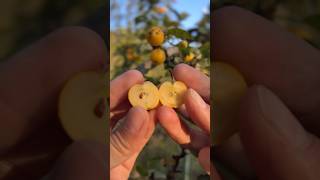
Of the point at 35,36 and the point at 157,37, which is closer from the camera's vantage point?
the point at 35,36

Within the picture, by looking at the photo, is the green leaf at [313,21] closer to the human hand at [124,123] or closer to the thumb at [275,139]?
the thumb at [275,139]

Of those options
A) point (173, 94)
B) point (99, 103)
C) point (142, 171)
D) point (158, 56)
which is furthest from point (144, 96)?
point (142, 171)

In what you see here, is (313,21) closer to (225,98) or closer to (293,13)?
(293,13)

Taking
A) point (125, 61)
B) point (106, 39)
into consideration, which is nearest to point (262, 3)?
point (106, 39)

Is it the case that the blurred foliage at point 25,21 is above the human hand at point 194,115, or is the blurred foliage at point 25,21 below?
above

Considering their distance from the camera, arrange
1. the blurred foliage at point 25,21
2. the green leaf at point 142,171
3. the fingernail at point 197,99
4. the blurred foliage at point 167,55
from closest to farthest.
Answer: the blurred foliage at point 25,21 < the fingernail at point 197,99 < the blurred foliage at point 167,55 < the green leaf at point 142,171

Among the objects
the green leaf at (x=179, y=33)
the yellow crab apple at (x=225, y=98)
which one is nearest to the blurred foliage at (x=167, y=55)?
the green leaf at (x=179, y=33)
